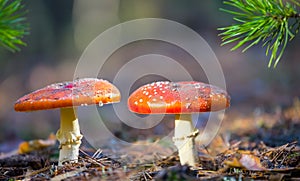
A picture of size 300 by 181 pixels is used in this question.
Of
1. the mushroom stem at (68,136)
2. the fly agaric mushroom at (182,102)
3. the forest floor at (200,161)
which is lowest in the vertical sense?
the forest floor at (200,161)

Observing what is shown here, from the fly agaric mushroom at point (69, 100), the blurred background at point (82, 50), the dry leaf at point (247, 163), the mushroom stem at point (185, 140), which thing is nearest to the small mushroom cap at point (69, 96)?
the fly agaric mushroom at point (69, 100)

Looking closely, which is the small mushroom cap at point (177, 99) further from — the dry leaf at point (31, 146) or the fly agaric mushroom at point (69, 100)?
the dry leaf at point (31, 146)

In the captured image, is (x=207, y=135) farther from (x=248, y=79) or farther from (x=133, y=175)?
(x=248, y=79)

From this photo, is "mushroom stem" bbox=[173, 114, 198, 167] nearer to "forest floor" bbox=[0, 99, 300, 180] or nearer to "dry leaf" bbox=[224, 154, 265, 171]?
"forest floor" bbox=[0, 99, 300, 180]

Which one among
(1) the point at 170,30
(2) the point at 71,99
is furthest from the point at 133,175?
(1) the point at 170,30

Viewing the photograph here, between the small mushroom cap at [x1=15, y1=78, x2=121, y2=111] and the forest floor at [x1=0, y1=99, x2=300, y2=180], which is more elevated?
the small mushroom cap at [x1=15, y1=78, x2=121, y2=111]

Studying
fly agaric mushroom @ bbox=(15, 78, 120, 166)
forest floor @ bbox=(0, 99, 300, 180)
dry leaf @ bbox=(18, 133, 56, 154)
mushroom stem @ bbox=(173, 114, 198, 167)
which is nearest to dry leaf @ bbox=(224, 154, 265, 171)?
forest floor @ bbox=(0, 99, 300, 180)
